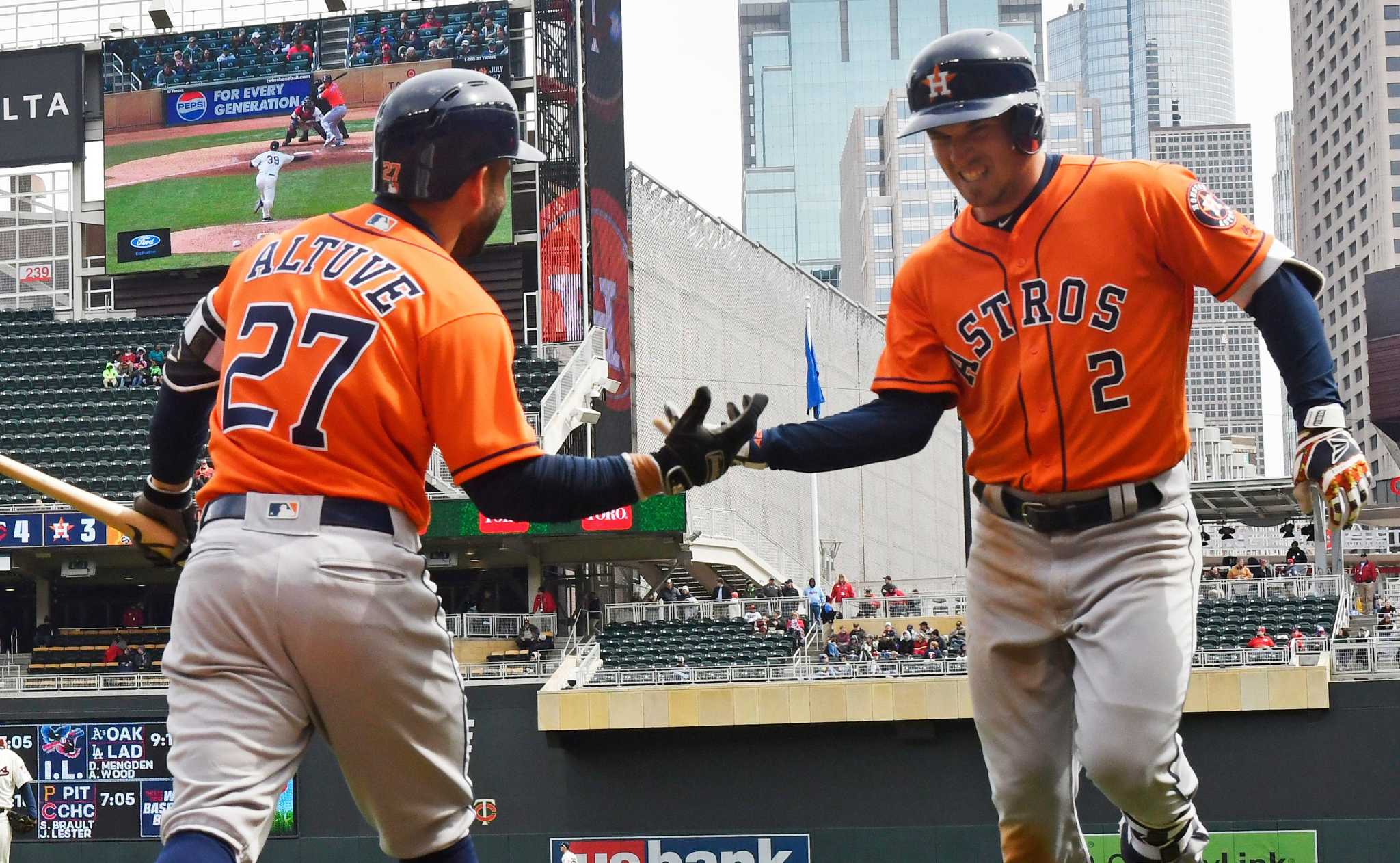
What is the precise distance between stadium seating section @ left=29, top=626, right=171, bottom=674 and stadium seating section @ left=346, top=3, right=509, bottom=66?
38.7ft

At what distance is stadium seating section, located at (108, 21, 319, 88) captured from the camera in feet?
109

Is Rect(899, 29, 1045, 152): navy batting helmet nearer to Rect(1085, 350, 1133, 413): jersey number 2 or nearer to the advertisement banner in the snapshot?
Rect(1085, 350, 1133, 413): jersey number 2

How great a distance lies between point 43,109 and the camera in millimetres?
34094

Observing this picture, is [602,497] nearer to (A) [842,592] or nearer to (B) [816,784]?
(B) [816,784]

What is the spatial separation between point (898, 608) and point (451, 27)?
14.1m

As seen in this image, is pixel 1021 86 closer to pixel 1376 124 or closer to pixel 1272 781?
pixel 1272 781

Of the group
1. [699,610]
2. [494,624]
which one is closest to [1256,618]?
[699,610]

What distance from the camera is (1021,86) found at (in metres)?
5.23

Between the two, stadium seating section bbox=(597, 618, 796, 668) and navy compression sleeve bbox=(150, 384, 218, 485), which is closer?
navy compression sleeve bbox=(150, 384, 218, 485)

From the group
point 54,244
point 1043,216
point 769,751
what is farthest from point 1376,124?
point 1043,216

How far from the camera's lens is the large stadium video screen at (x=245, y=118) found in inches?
1265

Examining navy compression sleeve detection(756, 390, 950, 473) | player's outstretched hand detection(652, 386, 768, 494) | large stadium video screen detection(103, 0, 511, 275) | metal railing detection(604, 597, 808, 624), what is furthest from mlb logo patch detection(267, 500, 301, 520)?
large stadium video screen detection(103, 0, 511, 275)

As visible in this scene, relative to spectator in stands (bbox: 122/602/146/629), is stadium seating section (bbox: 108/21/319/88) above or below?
above

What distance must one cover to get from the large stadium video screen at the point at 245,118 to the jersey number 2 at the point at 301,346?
27422mm
